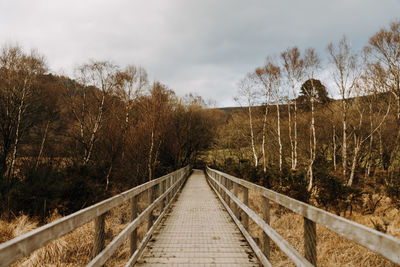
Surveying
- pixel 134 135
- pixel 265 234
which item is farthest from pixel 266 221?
pixel 134 135

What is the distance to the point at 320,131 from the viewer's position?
23906 millimetres

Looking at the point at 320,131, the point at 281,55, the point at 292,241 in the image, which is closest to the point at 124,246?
the point at 292,241

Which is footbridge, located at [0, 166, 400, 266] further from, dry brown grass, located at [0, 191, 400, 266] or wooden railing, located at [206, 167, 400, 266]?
dry brown grass, located at [0, 191, 400, 266]

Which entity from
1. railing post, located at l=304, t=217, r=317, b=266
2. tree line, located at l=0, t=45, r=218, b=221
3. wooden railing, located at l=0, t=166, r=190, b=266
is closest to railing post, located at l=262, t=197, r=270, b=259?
railing post, located at l=304, t=217, r=317, b=266

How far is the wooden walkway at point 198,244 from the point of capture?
3.55 m

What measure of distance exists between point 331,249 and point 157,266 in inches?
173

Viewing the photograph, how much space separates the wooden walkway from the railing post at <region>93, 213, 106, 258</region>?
138 centimetres

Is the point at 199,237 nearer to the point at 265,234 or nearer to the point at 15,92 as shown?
the point at 265,234

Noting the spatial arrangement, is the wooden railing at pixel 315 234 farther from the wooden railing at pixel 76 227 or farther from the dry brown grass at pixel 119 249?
the wooden railing at pixel 76 227

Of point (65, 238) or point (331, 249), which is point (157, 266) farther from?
point (331, 249)

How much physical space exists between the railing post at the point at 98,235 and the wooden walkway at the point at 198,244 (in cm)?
138

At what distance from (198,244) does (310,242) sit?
2.74 meters

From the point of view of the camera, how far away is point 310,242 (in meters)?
2.00

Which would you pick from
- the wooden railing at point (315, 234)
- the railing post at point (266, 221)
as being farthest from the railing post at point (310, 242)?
the railing post at point (266, 221)
